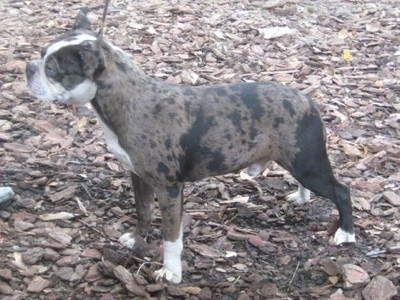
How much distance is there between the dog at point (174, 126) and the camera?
4.74 metres

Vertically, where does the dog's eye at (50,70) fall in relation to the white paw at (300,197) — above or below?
above

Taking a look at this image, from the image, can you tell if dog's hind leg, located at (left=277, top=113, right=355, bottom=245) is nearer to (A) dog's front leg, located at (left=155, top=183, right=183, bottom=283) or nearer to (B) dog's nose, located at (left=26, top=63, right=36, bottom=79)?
(A) dog's front leg, located at (left=155, top=183, right=183, bottom=283)

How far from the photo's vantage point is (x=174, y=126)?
16.4 ft

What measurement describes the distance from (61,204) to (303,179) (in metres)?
1.80

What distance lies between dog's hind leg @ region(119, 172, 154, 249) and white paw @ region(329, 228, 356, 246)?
1.30m

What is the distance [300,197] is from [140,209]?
132cm

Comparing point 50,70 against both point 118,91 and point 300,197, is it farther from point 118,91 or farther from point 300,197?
point 300,197

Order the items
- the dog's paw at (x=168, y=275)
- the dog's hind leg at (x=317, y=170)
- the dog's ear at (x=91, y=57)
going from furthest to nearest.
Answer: the dog's hind leg at (x=317, y=170)
the dog's paw at (x=168, y=275)
the dog's ear at (x=91, y=57)

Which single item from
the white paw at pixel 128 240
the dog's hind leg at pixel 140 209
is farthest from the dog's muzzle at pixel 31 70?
the white paw at pixel 128 240

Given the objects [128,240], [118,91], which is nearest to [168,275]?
[128,240]

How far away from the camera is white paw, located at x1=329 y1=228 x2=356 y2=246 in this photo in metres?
5.56

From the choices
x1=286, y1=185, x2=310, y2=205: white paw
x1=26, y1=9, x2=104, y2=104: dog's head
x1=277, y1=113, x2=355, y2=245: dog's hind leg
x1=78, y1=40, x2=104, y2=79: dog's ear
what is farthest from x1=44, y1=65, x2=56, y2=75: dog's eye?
x1=286, y1=185, x2=310, y2=205: white paw

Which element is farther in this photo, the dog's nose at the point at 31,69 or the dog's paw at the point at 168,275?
the dog's paw at the point at 168,275

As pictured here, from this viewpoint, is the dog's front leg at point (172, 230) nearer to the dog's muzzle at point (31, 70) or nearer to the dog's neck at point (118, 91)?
the dog's neck at point (118, 91)
